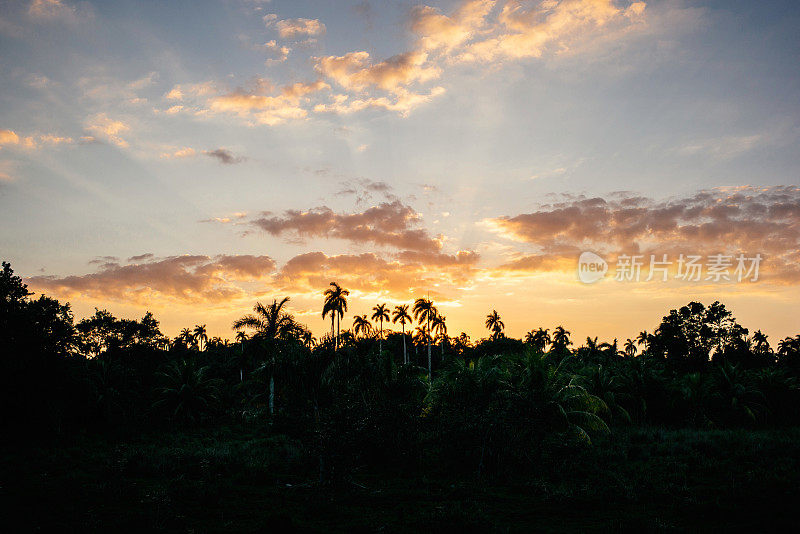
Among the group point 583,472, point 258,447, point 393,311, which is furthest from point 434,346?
point 583,472

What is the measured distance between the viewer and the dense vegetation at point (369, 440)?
13.3 meters

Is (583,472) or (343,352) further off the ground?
(343,352)

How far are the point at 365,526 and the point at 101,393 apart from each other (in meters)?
31.4

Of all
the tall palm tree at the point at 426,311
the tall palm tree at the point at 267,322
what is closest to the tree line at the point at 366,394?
the tall palm tree at the point at 267,322

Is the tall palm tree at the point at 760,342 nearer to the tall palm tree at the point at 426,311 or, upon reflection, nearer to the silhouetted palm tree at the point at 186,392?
the tall palm tree at the point at 426,311

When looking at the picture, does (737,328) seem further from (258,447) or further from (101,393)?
(101,393)

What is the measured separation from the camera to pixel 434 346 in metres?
80.5

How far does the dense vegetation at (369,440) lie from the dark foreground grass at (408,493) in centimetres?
10

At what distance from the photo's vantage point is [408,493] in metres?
15.3

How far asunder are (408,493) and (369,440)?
11.5 feet

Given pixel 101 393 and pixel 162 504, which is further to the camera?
pixel 101 393

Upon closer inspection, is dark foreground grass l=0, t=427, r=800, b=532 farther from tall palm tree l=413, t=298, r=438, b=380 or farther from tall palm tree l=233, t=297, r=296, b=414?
tall palm tree l=413, t=298, r=438, b=380

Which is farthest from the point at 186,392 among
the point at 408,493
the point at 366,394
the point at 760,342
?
the point at 760,342

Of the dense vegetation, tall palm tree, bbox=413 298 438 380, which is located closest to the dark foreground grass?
the dense vegetation
